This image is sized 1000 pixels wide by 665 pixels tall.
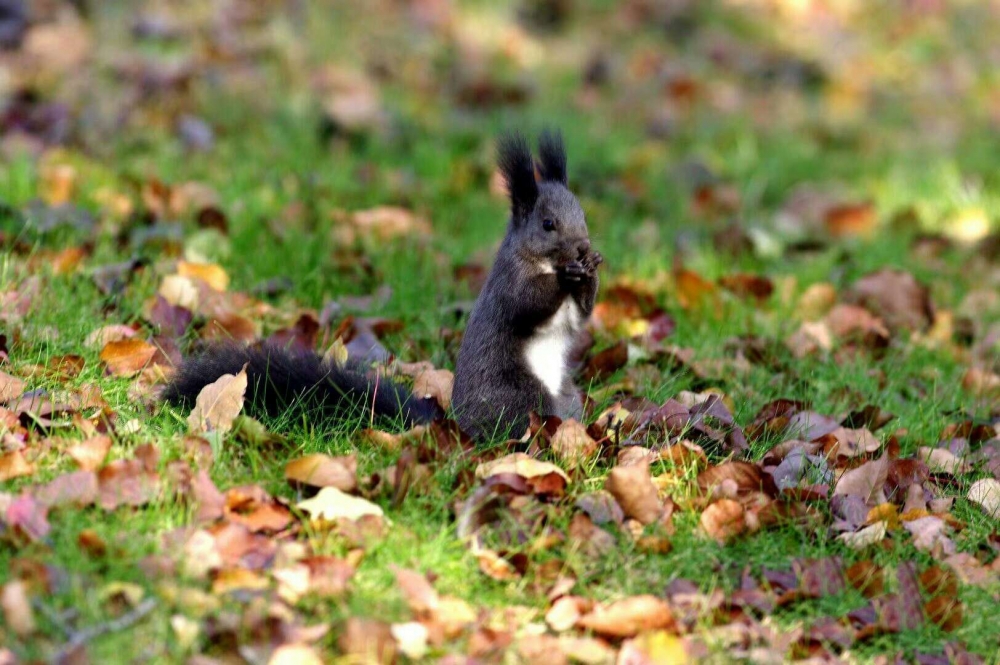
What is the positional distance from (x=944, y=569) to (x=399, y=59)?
16.5ft

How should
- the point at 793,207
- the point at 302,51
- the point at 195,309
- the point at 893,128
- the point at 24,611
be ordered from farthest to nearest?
the point at 893,128 < the point at 302,51 < the point at 793,207 < the point at 195,309 < the point at 24,611

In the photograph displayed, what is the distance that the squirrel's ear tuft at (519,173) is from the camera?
3.22 metres

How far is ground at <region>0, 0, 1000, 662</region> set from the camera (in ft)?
8.26

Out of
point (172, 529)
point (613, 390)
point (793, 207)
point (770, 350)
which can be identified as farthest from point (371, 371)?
point (793, 207)

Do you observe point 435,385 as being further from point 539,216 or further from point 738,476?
point 738,476

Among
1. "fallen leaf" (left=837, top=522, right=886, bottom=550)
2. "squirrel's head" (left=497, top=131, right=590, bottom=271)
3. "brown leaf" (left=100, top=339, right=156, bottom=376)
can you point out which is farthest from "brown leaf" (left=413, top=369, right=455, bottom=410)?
"fallen leaf" (left=837, top=522, right=886, bottom=550)

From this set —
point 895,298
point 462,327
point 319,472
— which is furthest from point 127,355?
point 895,298

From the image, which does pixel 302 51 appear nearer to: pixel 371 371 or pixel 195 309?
pixel 195 309

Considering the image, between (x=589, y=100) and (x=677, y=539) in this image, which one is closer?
(x=677, y=539)

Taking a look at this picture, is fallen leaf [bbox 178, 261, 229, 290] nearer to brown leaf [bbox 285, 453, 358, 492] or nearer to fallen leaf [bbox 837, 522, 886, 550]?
brown leaf [bbox 285, 453, 358, 492]

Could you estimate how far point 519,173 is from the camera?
3.22 meters

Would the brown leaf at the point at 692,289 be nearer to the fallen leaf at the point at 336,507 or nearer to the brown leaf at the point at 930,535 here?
the brown leaf at the point at 930,535

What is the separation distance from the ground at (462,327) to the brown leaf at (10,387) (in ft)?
0.04

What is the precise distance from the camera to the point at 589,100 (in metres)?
7.18
